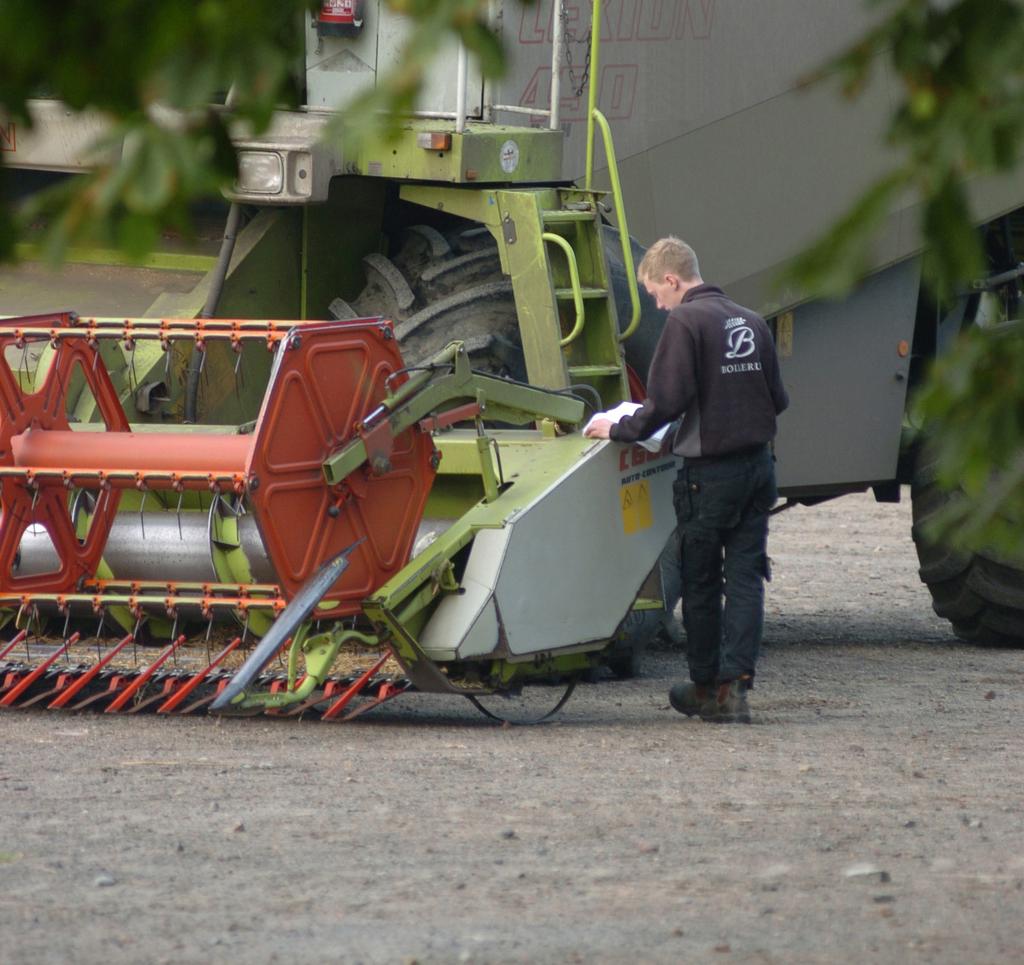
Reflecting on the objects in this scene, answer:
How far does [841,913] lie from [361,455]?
240 centimetres

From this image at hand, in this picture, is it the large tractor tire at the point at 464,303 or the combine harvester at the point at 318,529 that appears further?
the large tractor tire at the point at 464,303

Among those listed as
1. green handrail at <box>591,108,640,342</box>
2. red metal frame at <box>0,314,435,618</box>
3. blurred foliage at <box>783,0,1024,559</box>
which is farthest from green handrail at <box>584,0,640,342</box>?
blurred foliage at <box>783,0,1024,559</box>

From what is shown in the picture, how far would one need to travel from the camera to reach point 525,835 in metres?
4.50

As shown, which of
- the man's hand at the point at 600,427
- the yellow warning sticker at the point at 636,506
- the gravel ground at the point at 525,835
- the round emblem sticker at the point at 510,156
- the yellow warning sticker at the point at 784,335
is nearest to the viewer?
the gravel ground at the point at 525,835

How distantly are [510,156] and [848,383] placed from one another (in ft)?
7.19

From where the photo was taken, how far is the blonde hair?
20.5 ft

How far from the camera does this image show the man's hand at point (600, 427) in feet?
20.3

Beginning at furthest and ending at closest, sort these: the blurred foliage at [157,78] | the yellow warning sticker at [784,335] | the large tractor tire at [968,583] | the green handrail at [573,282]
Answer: the large tractor tire at [968,583] → the yellow warning sticker at [784,335] → the green handrail at [573,282] → the blurred foliage at [157,78]

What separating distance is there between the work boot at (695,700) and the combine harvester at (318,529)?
0.30 metres

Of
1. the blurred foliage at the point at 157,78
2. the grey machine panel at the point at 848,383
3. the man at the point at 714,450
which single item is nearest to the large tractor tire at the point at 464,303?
the man at the point at 714,450

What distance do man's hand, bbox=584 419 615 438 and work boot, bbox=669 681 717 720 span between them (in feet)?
2.91

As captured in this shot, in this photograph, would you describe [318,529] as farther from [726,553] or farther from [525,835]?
[525,835]

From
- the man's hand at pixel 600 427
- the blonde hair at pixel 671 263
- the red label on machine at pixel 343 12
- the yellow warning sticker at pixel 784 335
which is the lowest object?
the man's hand at pixel 600 427

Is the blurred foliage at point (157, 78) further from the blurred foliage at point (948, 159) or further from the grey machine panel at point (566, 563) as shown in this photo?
the grey machine panel at point (566, 563)
